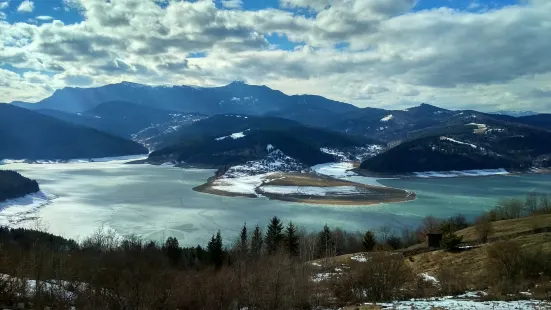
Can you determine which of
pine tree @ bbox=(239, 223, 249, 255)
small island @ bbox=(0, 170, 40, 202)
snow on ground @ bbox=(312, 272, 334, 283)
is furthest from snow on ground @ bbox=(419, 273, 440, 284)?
small island @ bbox=(0, 170, 40, 202)

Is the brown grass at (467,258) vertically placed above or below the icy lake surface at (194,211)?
above

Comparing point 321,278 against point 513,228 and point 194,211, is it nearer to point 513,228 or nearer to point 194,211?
point 513,228

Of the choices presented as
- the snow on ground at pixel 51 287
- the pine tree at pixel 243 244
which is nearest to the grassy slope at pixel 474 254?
the pine tree at pixel 243 244

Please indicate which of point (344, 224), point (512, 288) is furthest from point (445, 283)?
point (344, 224)

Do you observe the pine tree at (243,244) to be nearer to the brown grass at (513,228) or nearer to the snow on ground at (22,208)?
the brown grass at (513,228)

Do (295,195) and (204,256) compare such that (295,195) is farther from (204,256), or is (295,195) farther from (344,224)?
(204,256)

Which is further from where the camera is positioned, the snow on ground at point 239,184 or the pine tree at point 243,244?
the snow on ground at point 239,184
